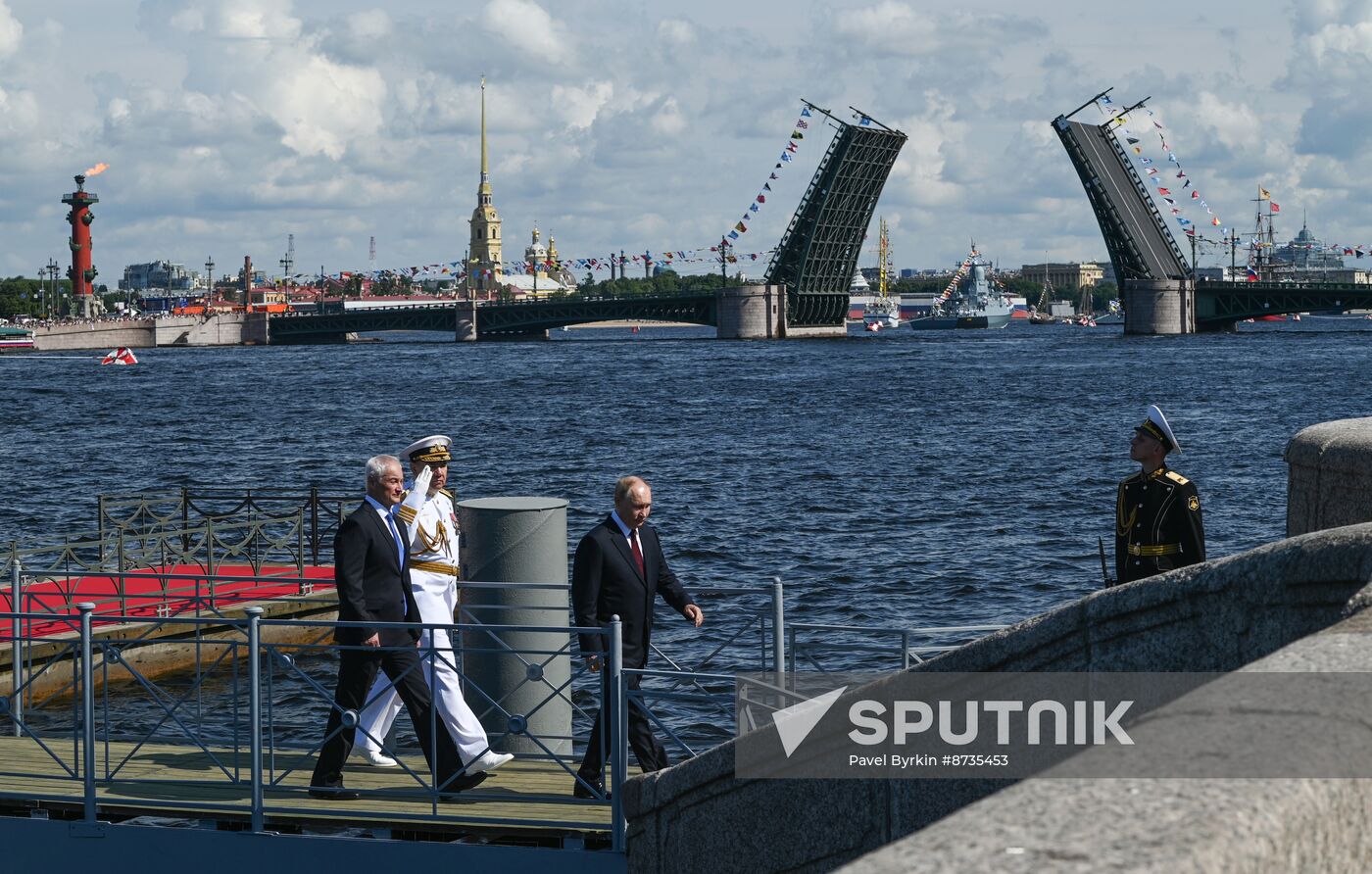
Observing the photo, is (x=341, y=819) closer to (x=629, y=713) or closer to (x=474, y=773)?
(x=474, y=773)

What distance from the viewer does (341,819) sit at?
533 cm

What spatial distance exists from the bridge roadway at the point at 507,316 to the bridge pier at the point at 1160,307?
73.9 feet

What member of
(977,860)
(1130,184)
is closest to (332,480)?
(977,860)

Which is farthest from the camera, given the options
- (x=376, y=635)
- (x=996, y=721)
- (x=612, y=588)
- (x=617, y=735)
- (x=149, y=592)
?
(x=149, y=592)

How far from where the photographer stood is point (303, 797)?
224 inches

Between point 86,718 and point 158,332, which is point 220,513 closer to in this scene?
point 86,718

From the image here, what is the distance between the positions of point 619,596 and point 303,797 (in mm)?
1277

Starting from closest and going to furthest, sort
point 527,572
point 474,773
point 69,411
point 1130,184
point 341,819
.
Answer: point 341,819
point 474,773
point 527,572
point 69,411
point 1130,184

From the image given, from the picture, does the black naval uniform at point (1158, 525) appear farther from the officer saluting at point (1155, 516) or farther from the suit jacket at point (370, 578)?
the suit jacket at point (370, 578)

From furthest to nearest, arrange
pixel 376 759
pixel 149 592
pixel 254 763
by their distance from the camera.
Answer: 1. pixel 149 592
2. pixel 376 759
3. pixel 254 763

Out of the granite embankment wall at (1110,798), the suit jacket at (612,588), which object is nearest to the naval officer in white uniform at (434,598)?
the suit jacket at (612,588)

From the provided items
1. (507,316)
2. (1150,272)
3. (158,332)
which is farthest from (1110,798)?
(158,332)

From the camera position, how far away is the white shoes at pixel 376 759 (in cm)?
607

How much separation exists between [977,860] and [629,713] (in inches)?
166
